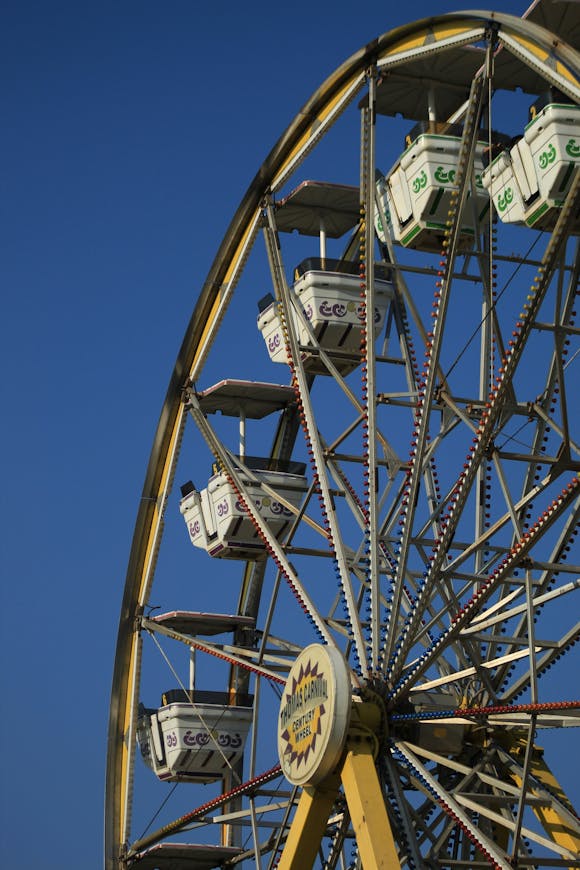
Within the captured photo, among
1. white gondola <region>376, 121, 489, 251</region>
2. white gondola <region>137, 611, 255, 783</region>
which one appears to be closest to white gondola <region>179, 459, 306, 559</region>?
white gondola <region>137, 611, 255, 783</region>

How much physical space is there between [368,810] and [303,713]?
2.01 meters

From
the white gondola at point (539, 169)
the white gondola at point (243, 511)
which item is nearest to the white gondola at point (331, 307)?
the white gondola at point (243, 511)

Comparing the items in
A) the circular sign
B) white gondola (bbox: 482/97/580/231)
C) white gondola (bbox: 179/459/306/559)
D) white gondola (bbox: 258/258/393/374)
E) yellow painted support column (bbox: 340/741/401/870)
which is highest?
white gondola (bbox: 258/258/393/374)

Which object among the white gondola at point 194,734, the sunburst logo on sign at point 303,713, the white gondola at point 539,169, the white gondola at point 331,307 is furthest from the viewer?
the white gondola at point 194,734

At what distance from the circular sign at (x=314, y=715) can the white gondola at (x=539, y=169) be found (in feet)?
18.6

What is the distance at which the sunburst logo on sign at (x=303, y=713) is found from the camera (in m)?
20.7

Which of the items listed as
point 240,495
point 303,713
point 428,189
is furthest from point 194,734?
point 428,189

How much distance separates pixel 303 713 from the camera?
69.4ft

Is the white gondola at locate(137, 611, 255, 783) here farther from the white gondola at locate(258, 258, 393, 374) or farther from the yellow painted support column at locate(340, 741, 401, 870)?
the yellow painted support column at locate(340, 741, 401, 870)

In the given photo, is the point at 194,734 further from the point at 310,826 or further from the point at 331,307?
the point at 310,826

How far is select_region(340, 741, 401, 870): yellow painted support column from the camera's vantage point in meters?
19.0

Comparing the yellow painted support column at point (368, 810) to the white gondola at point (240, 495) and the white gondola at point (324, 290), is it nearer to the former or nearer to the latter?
the white gondola at point (324, 290)

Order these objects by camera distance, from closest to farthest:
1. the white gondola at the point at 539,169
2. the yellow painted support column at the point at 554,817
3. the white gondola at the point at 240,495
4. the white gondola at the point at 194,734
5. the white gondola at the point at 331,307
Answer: the white gondola at the point at 539,169, the yellow painted support column at the point at 554,817, the white gondola at the point at 331,307, the white gondola at the point at 240,495, the white gondola at the point at 194,734

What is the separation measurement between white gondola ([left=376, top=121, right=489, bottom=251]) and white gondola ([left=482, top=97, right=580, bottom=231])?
0.54 meters
